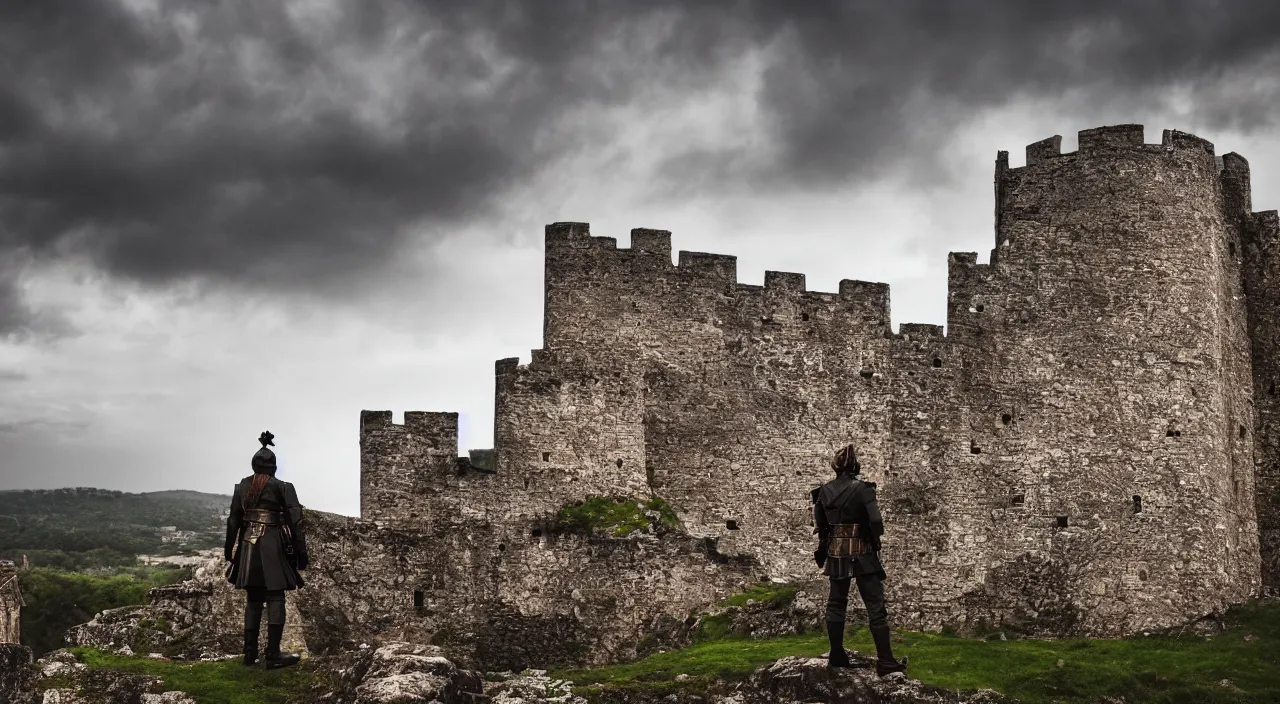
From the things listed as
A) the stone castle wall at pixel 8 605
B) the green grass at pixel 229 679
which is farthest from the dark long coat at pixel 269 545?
the stone castle wall at pixel 8 605

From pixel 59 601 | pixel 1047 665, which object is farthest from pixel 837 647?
pixel 59 601

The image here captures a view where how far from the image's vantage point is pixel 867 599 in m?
24.3

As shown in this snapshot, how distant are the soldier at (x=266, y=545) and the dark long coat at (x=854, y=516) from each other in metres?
9.15

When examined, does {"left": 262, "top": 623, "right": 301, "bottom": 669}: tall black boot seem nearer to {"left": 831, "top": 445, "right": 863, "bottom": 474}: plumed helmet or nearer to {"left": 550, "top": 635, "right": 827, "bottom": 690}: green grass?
{"left": 550, "top": 635, "right": 827, "bottom": 690}: green grass

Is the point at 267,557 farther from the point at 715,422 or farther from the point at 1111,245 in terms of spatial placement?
the point at 1111,245

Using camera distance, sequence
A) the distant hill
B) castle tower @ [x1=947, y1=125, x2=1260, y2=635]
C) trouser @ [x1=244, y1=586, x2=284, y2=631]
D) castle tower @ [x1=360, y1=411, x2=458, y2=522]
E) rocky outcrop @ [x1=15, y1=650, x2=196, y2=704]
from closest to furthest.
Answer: rocky outcrop @ [x1=15, y1=650, x2=196, y2=704], trouser @ [x1=244, y1=586, x2=284, y2=631], castle tower @ [x1=360, y1=411, x2=458, y2=522], castle tower @ [x1=947, y1=125, x2=1260, y2=635], the distant hill

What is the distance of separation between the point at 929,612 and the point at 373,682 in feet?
59.3

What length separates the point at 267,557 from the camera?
25.7 metres

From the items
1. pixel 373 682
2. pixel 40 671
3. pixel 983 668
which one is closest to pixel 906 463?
pixel 983 668

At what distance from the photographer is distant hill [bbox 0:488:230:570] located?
10862 cm

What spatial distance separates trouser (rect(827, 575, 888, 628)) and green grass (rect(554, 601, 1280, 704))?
14.2ft

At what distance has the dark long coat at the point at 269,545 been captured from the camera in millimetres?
25625

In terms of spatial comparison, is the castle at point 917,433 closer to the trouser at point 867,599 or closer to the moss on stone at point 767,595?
the moss on stone at point 767,595

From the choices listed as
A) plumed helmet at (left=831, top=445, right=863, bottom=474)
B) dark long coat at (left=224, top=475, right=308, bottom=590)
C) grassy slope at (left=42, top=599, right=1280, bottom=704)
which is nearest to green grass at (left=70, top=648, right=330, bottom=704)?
grassy slope at (left=42, top=599, right=1280, bottom=704)
